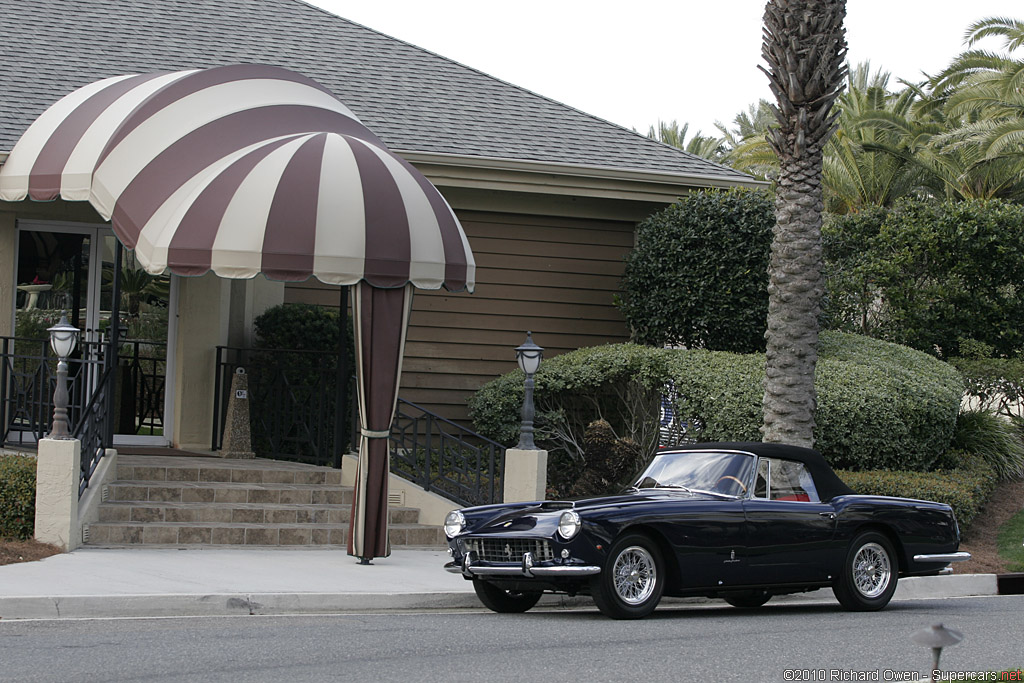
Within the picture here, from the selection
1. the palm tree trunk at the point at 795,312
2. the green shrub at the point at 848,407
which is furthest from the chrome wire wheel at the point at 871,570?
the green shrub at the point at 848,407

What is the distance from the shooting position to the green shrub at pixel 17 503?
1092cm

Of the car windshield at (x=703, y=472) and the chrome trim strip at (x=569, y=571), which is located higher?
the car windshield at (x=703, y=472)

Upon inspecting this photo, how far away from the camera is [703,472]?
987cm

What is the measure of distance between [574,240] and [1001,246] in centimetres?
698

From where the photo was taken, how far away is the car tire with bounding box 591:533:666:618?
872cm

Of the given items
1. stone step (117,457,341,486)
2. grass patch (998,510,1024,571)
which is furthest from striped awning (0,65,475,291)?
grass patch (998,510,1024,571)

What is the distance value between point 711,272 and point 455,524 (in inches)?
292

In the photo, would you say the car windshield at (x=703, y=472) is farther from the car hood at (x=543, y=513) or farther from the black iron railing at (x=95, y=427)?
the black iron railing at (x=95, y=427)

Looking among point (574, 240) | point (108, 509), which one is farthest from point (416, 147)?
point (108, 509)

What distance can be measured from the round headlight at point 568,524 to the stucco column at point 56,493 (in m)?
4.79

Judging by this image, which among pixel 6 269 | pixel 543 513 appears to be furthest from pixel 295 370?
pixel 543 513

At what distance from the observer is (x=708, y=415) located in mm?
14133

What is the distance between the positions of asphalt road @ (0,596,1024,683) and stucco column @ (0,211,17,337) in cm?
679

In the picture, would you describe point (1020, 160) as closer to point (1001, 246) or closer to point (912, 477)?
point (1001, 246)
